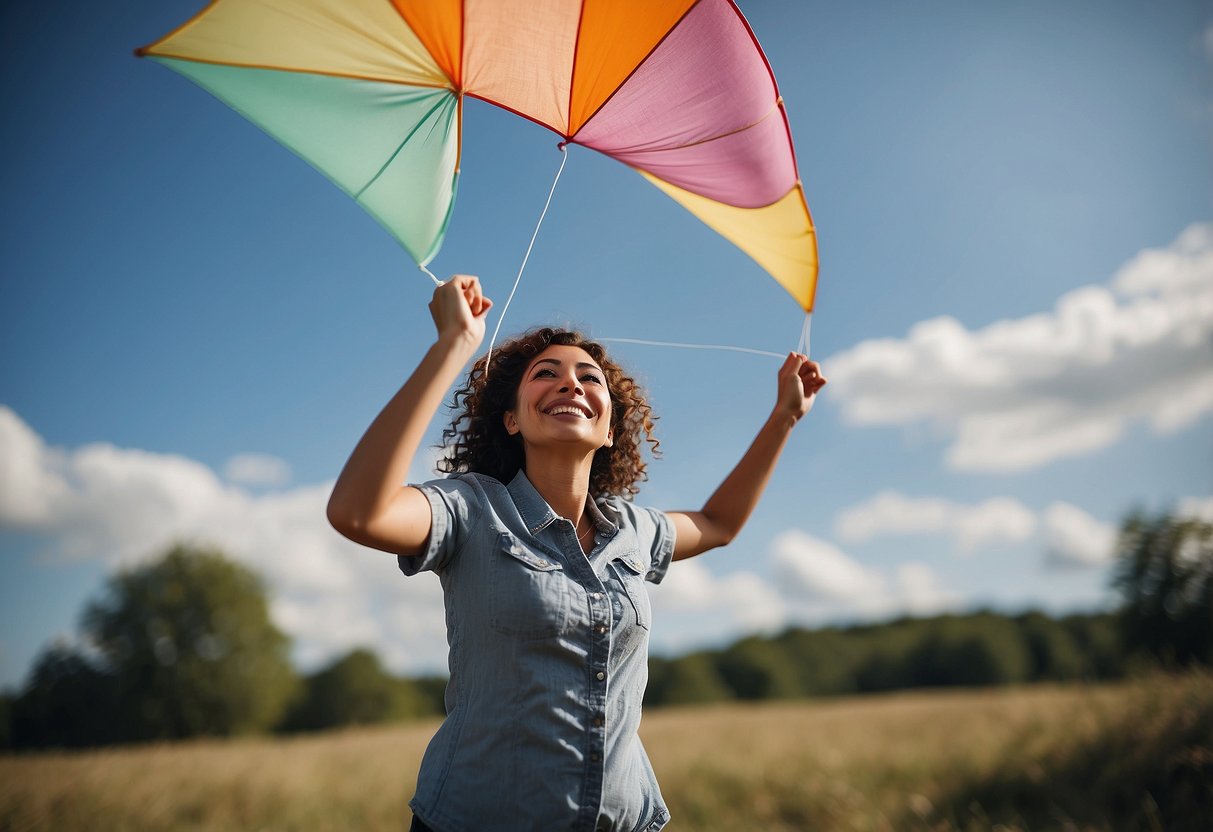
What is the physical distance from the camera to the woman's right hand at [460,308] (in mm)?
2039

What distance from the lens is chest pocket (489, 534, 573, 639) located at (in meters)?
2.07

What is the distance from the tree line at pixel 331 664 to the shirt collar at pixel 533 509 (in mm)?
7874

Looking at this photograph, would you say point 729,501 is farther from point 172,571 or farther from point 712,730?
point 172,571

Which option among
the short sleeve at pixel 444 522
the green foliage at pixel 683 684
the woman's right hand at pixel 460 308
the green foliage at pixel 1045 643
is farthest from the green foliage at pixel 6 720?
the green foliage at pixel 1045 643

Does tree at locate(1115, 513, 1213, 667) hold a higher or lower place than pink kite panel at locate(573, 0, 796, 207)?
lower

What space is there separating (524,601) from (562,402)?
737mm

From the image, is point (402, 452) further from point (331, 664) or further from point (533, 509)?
point (331, 664)

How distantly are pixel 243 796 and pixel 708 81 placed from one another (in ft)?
36.3

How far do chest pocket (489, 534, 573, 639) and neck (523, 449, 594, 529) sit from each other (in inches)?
13.6

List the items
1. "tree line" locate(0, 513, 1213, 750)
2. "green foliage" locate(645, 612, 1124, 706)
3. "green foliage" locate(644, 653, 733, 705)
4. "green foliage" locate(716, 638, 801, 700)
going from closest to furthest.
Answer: "tree line" locate(0, 513, 1213, 750), "green foliage" locate(644, 653, 733, 705), "green foliage" locate(645, 612, 1124, 706), "green foliage" locate(716, 638, 801, 700)

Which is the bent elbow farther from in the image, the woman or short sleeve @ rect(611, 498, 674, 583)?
short sleeve @ rect(611, 498, 674, 583)

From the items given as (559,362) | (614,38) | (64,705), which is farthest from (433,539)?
(64,705)

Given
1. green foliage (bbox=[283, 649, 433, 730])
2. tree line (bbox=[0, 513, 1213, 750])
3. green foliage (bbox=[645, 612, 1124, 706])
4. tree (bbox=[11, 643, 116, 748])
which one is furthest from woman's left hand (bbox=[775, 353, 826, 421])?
green foliage (bbox=[645, 612, 1124, 706])

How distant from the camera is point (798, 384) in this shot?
3164 millimetres
